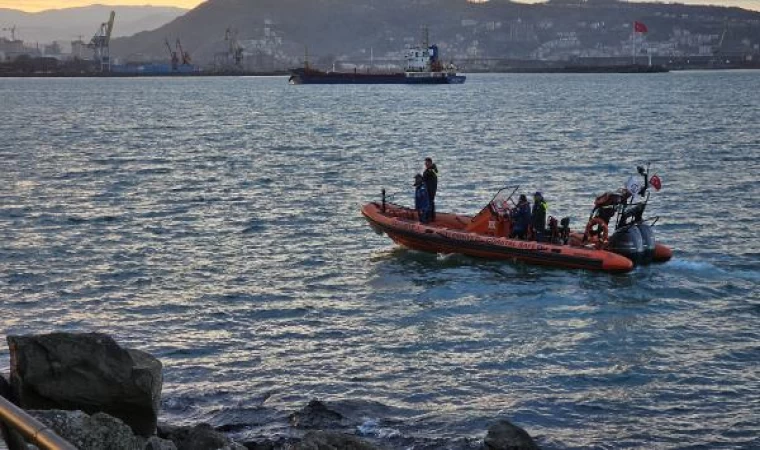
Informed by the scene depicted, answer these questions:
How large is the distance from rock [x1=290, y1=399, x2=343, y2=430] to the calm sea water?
34 centimetres

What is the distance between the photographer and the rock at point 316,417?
12.6m

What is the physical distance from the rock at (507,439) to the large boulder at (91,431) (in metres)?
4.11

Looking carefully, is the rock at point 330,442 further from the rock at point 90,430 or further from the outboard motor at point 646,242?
the outboard motor at point 646,242

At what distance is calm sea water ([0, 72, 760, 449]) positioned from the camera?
44.6 ft

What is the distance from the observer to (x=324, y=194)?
35.4 m

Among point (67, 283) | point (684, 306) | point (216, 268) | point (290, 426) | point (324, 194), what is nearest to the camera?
point (290, 426)

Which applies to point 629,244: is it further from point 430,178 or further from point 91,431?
point 91,431

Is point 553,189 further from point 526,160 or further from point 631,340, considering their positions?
point 631,340

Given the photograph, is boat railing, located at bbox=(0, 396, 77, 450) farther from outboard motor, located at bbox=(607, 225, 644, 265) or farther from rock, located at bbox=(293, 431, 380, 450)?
outboard motor, located at bbox=(607, 225, 644, 265)

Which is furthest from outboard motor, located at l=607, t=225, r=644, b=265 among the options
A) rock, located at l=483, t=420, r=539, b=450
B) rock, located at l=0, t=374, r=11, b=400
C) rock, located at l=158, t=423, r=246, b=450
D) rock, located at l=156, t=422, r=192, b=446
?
rock, located at l=0, t=374, r=11, b=400

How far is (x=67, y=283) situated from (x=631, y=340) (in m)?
11.5

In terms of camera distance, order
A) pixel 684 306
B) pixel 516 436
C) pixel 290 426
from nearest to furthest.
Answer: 1. pixel 516 436
2. pixel 290 426
3. pixel 684 306

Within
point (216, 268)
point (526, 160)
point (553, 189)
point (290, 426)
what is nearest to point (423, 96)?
point (526, 160)

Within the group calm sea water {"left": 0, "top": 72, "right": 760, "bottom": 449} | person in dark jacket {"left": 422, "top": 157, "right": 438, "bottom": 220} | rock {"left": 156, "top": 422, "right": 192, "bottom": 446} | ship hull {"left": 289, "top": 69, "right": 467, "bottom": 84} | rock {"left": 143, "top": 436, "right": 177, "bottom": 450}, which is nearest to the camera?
rock {"left": 143, "top": 436, "right": 177, "bottom": 450}
